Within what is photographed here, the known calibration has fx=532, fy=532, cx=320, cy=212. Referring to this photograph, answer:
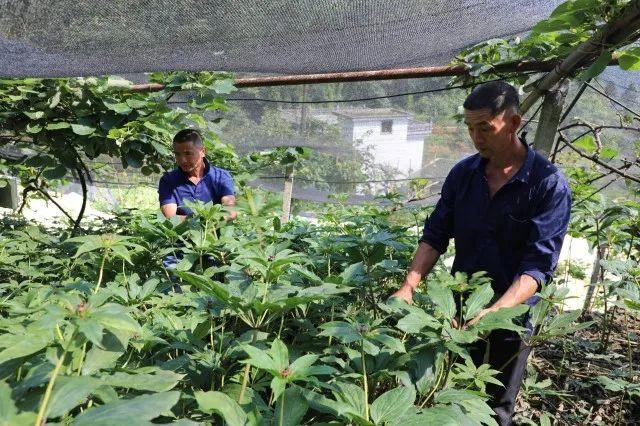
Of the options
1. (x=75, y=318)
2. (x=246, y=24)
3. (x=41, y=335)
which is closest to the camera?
(x=75, y=318)

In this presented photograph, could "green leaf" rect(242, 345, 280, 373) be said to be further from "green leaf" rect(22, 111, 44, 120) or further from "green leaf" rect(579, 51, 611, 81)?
"green leaf" rect(22, 111, 44, 120)

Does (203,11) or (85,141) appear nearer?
(203,11)

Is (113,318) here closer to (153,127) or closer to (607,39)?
(607,39)

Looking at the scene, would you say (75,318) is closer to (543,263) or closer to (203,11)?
(543,263)

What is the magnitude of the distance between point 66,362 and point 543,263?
4.70 ft

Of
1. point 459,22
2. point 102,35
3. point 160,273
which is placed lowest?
point 160,273

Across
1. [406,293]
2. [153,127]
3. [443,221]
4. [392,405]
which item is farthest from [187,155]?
[392,405]

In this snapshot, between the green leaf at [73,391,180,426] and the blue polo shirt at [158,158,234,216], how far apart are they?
244 centimetres

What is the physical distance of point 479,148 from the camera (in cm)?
186

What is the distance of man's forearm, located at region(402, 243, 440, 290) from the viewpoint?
5.99ft

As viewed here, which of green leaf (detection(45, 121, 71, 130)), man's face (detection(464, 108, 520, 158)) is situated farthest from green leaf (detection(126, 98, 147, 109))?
man's face (detection(464, 108, 520, 158))

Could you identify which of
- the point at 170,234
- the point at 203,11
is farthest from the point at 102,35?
the point at 170,234

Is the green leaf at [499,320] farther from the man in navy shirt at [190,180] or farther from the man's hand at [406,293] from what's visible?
the man in navy shirt at [190,180]

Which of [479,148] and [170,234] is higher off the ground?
[479,148]
